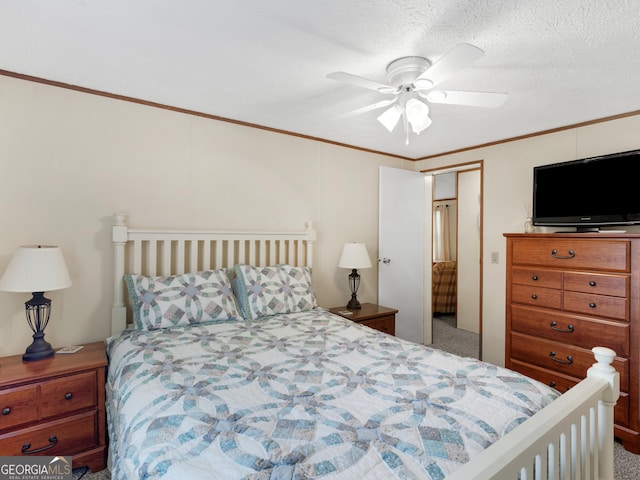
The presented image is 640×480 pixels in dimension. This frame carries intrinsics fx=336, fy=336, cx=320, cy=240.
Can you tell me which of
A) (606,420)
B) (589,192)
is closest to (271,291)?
(606,420)

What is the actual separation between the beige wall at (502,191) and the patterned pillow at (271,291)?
194 cm

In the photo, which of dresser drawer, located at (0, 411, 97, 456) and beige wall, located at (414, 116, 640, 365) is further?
beige wall, located at (414, 116, 640, 365)

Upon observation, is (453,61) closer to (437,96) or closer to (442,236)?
(437,96)

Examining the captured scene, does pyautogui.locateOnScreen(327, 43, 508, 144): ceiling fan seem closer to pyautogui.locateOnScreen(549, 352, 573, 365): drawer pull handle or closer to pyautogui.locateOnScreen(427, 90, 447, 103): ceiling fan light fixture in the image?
pyautogui.locateOnScreen(427, 90, 447, 103): ceiling fan light fixture

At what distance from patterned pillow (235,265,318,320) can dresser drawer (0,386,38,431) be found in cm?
124

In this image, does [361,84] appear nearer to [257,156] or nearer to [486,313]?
[257,156]

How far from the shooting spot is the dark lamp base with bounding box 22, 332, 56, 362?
75.9 inches

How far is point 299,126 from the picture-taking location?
3068 mm

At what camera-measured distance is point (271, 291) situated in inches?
104

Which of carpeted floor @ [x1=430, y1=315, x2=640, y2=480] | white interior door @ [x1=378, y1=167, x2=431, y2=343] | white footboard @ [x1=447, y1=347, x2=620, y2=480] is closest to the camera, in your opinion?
white footboard @ [x1=447, y1=347, x2=620, y2=480]

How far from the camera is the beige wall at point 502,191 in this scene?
298 cm

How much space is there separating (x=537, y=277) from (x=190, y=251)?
276cm

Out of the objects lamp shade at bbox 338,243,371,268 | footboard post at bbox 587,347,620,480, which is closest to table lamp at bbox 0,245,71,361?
lamp shade at bbox 338,243,371,268

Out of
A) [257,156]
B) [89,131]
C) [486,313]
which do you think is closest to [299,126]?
[257,156]
